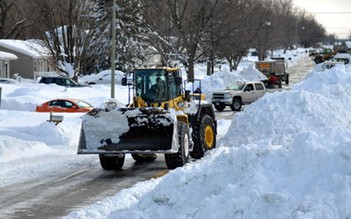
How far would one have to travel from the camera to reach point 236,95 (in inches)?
1606

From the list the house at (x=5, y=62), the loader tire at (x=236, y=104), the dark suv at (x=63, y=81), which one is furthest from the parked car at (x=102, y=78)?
the loader tire at (x=236, y=104)

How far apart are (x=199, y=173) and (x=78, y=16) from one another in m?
41.2

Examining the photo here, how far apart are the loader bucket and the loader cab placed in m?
1.79

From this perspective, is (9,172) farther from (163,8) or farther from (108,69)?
A: (108,69)

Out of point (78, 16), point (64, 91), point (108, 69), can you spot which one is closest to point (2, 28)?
point (108, 69)

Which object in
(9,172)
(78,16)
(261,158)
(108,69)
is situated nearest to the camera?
(261,158)

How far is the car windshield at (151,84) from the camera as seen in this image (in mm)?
17156

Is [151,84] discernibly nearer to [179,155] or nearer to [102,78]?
[179,155]

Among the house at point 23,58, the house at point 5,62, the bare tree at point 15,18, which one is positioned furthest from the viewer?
the bare tree at point 15,18

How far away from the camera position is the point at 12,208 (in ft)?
37.5

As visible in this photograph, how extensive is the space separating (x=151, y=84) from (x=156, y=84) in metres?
0.14

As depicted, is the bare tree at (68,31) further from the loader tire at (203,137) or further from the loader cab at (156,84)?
the loader cab at (156,84)

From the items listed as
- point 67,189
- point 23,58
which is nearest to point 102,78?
point 23,58

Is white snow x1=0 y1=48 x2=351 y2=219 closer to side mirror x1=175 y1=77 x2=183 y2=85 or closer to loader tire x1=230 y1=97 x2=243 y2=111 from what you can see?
side mirror x1=175 y1=77 x2=183 y2=85
